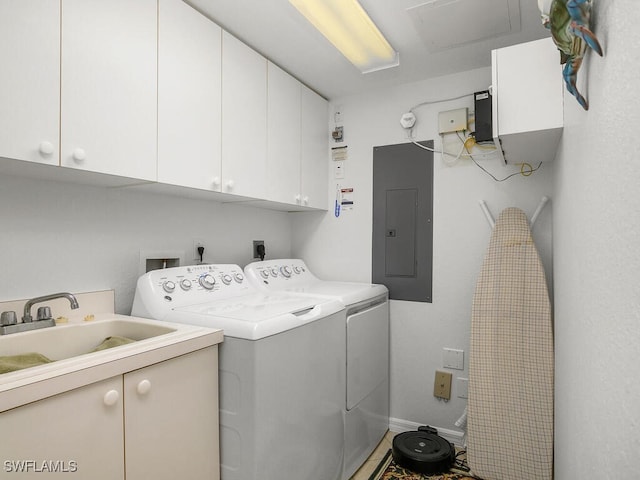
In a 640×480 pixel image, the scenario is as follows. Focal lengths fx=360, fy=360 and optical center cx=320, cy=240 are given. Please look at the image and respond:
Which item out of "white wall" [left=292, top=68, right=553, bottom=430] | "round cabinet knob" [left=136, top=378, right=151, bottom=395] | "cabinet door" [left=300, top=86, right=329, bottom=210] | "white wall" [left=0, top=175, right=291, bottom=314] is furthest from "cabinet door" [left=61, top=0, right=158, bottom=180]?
"white wall" [left=292, top=68, right=553, bottom=430]

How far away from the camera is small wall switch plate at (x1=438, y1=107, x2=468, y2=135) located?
226cm

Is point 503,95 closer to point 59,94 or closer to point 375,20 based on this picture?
point 375,20

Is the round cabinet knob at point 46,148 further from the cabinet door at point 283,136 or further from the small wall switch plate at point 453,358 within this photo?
the small wall switch plate at point 453,358

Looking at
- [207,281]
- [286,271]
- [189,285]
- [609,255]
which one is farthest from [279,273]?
[609,255]

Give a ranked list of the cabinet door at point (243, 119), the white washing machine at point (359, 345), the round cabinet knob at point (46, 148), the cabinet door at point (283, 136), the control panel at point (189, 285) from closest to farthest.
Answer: the round cabinet knob at point (46, 148)
the control panel at point (189, 285)
the cabinet door at point (243, 119)
the white washing machine at point (359, 345)
the cabinet door at point (283, 136)

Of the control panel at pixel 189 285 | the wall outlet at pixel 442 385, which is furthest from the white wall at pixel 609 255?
the control panel at pixel 189 285

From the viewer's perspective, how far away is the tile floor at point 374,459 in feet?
6.51

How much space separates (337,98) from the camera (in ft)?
8.89

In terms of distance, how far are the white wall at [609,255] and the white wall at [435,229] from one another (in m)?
1.28

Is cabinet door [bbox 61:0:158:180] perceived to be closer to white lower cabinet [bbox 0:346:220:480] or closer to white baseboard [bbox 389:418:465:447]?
white lower cabinet [bbox 0:346:220:480]

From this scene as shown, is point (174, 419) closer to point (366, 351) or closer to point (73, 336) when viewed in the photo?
point (73, 336)

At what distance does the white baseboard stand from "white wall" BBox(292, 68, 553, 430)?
1.2 inches

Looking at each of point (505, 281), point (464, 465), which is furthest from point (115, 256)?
point (464, 465)

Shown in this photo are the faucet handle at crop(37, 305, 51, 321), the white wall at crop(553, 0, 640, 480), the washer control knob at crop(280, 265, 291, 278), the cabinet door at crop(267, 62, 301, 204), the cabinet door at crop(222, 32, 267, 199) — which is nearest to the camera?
the white wall at crop(553, 0, 640, 480)
